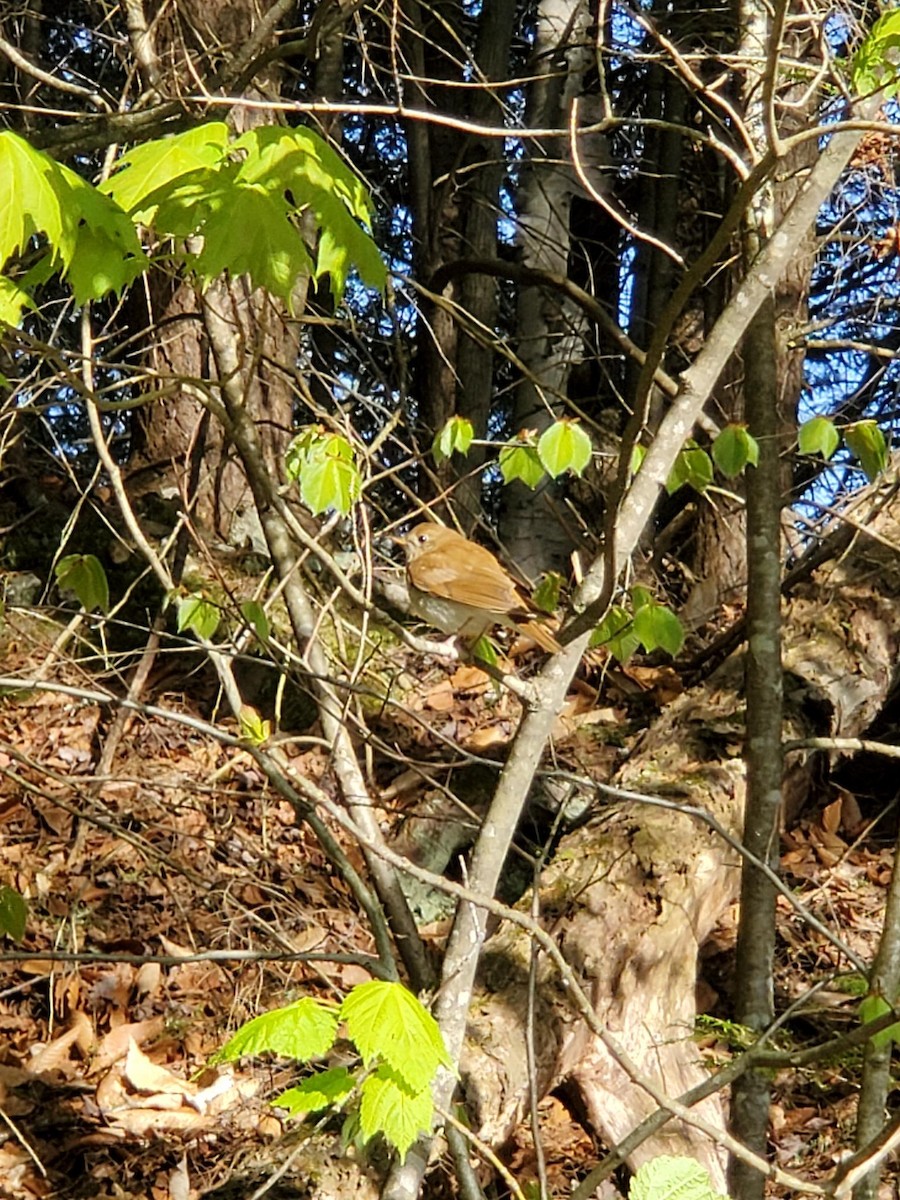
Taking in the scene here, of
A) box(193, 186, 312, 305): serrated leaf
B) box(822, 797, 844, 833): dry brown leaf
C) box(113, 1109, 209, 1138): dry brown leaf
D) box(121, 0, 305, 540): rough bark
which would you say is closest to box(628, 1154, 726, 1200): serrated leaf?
box(193, 186, 312, 305): serrated leaf

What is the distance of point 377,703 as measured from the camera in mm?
5355

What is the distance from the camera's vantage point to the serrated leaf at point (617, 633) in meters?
3.14

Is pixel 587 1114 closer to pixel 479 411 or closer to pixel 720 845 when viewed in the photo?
pixel 720 845

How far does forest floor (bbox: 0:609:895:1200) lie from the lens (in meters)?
3.44

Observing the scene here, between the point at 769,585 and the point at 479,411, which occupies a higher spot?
the point at 769,585

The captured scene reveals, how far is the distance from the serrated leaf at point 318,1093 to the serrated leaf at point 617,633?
138cm

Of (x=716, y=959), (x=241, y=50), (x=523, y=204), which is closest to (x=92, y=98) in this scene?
(x=241, y=50)

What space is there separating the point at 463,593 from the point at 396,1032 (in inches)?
77.2

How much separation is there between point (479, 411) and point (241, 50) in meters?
3.55

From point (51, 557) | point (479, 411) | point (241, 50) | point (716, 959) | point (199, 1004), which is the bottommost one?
point (199, 1004)

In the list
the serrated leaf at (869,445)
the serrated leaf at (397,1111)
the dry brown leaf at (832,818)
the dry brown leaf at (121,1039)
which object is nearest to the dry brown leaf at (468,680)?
the dry brown leaf at (832,818)

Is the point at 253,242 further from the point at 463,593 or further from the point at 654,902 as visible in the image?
the point at 654,902

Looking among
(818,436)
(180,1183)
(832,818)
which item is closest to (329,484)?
(818,436)

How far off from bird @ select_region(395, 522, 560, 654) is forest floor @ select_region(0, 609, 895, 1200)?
14.7 inches
